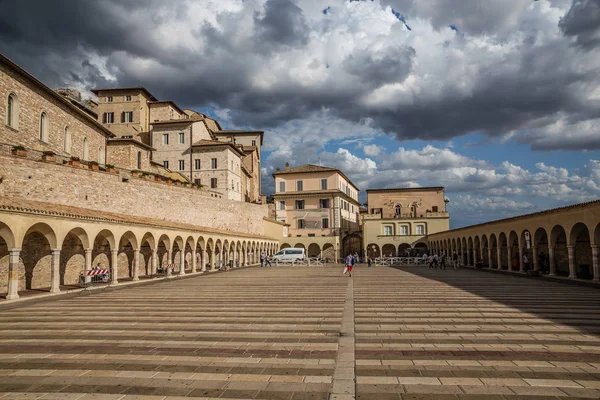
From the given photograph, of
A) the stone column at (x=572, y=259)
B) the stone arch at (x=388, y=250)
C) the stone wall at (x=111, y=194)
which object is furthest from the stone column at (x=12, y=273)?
the stone arch at (x=388, y=250)

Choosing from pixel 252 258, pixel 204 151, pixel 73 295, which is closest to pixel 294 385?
pixel 73 295

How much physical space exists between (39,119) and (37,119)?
27cm

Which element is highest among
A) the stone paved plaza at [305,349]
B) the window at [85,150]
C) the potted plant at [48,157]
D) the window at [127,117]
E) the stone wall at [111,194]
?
the window at [127,117]

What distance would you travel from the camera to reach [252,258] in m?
48.9

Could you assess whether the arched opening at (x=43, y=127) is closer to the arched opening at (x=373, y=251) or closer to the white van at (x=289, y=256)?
the white van at (x=289, y=256)

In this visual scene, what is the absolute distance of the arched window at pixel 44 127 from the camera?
3119 centimetres

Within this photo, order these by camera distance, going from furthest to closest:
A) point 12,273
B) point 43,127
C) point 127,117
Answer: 1. point 127,117
2. point 43,127
3. point 12,273

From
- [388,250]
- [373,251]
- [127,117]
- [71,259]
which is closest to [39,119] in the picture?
[71,259]

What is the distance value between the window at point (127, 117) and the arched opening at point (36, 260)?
4322cm

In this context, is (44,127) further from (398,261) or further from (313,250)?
(313,250)

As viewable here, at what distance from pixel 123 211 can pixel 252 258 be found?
21376 mm

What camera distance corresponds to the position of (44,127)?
31375mm

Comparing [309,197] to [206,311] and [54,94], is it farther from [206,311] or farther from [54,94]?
[206,311]

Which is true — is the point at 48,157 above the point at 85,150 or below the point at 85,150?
below
